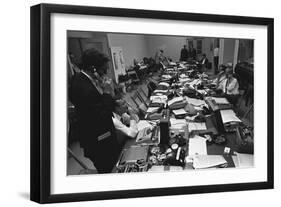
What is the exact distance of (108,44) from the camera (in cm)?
240

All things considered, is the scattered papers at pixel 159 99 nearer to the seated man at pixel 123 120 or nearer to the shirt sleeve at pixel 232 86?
the seated man at pixel 123 120

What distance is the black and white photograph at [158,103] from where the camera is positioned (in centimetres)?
237

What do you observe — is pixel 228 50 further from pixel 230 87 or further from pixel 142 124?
pixel 142 124

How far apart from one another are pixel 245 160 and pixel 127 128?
1.65 feet

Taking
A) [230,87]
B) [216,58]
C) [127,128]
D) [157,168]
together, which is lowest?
[157,168]

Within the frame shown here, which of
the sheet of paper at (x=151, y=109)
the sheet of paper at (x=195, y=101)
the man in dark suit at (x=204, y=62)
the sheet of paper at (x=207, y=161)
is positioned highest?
the man in dark suit at (x=204, y=62)

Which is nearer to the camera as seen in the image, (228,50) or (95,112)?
(95,112)

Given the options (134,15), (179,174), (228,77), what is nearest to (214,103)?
(228,77)

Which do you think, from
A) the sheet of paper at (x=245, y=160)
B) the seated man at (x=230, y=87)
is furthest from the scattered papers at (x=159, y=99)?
the sheet of paper at (x=245, y=160)

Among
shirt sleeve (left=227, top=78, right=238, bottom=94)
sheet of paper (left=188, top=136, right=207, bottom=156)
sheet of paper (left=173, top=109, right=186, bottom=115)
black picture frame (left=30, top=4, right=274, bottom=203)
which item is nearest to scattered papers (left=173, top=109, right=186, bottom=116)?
sheet of paper (left=173, top=109, right=186, bottom=115)

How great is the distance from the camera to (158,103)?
2.51 meters

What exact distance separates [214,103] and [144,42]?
36cm

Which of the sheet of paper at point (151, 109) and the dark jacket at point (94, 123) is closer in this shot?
the dark jacket at point (94, 123)

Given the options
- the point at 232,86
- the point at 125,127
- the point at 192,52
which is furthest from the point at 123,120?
the point at 232,86
